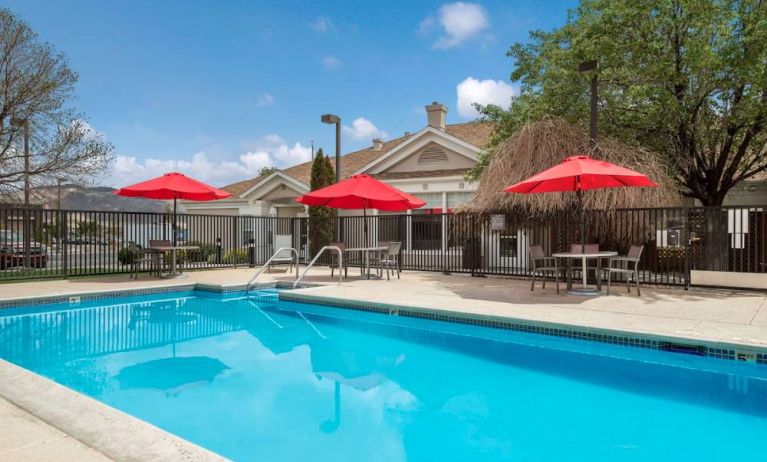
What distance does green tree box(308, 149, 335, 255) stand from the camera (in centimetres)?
1706

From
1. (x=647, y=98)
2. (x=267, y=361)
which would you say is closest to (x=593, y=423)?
(x=267, y=361)

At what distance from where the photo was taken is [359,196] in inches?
425

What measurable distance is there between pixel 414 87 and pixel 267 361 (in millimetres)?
19710

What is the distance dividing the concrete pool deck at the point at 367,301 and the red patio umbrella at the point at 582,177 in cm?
201

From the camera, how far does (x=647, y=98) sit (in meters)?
11.4

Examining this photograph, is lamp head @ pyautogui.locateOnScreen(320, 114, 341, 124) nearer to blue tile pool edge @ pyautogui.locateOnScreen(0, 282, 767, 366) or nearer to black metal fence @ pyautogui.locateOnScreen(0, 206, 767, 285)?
black metal fence @ pyautogui.locateOnScreen(0, 206, 767, 285)

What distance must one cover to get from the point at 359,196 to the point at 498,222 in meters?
3.71

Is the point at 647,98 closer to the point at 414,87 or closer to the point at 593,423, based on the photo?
the point at 593,423

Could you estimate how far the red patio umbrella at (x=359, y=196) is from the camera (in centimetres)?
1104

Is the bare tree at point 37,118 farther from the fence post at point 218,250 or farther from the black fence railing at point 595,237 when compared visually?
the black fence railing at point 595,237

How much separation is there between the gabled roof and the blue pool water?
1346 centimetres

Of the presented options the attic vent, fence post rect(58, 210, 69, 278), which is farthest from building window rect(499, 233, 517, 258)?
fence post rect(58, 210, 69, 278)

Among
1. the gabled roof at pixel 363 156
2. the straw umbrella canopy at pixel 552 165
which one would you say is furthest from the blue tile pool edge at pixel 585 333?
the gabled roof at pixel 363 156

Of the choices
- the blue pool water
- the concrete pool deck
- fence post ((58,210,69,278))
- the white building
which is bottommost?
the blue pool water
